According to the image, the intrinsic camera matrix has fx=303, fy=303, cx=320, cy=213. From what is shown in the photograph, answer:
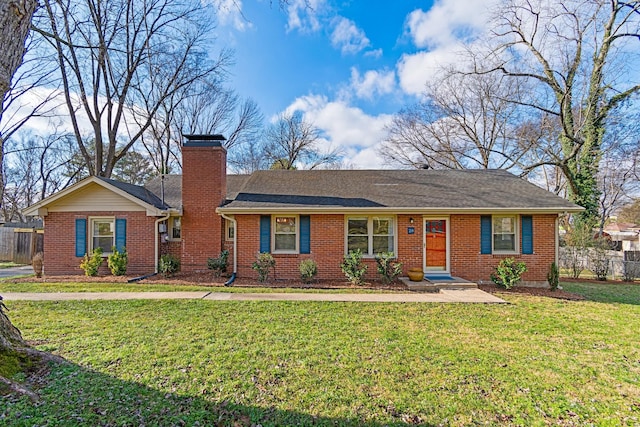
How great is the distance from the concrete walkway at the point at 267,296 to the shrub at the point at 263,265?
68.7 inches

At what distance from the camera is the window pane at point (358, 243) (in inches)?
399

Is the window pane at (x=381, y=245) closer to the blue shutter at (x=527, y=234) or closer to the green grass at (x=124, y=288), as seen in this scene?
the green grass at (x=124, y=288)

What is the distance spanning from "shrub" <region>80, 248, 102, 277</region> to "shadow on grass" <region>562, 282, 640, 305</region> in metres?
15.4

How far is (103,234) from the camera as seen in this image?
36.6ft

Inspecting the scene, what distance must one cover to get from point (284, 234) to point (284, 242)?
273 millimetres

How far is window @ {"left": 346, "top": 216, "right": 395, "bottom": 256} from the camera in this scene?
10117mm

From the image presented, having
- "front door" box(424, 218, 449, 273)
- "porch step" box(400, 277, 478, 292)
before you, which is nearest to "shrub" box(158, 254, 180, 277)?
"porch step" box(400, 277, 478, 292)

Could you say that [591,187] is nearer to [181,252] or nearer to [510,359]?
[510,359]

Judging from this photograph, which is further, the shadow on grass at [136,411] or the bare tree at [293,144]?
the bare tree at [293,144]

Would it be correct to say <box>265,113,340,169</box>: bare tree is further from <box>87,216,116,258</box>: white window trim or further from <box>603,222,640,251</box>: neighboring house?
<box>603,222,640,251</box>: neighboring house

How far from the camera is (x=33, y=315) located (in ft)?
19.3

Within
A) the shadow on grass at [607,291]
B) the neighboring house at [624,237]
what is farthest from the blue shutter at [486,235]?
the neighboring house at [624,237]

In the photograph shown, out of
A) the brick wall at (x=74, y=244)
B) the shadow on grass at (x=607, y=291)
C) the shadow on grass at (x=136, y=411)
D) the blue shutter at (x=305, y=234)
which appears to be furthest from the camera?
the brick wall at (x=74, y=244)

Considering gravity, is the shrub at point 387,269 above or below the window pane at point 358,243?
below
